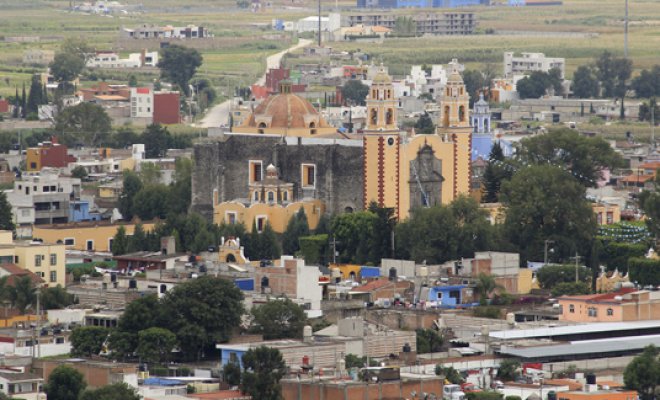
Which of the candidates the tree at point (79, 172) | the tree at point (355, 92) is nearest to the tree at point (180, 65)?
the tree at point (355, 92)

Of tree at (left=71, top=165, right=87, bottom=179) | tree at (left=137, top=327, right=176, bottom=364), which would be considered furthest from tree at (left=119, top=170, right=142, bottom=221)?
tree at (left=137, top=327, right=176, bottom=364)

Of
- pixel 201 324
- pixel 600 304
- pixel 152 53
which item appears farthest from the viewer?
pixel 152 53

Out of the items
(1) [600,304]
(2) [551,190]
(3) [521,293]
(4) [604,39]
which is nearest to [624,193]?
(2) [551,190]

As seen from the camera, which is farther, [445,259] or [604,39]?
[604,39]

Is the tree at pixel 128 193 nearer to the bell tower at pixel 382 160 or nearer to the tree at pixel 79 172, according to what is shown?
the tree at pixel 79 172

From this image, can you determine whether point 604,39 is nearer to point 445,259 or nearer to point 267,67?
point 267,67

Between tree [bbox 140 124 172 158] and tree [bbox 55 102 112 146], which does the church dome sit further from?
tree [bbox 55 102 112 146]

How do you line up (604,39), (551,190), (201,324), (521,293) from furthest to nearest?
(604,39)
(551,190)
(521,293)
(201,324)
